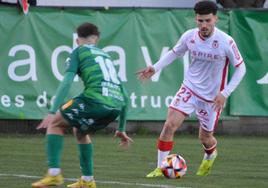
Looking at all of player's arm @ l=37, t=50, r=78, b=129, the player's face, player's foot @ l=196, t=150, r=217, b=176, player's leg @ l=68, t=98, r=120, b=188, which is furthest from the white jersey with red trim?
player's arm @ l=37, t=50, r=78, b=129

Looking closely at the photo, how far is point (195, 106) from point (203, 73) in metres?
0.42

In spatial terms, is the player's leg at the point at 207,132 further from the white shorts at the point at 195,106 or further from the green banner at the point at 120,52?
the green banner at the point at 120,52

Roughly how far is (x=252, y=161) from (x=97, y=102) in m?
4.99

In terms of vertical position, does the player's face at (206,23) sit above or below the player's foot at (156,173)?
above

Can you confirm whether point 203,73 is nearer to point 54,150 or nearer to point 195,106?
point 195,106

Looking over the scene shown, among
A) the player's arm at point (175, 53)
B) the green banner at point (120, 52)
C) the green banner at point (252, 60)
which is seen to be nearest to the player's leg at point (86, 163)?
the player's arm at point (175, 53)

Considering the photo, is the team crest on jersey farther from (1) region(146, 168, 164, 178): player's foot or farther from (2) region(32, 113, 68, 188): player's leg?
(2) region(32, 113, 68, 188): player's leg

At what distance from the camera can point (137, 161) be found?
14539 mm

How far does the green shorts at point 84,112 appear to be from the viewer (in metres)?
10.4

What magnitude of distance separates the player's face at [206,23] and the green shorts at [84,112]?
2.45m

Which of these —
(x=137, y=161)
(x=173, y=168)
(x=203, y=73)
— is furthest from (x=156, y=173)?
(x=137, y=161)

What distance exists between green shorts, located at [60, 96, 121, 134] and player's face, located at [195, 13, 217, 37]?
2.45 meters

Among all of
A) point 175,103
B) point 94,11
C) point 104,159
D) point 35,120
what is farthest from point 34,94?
point 175,103

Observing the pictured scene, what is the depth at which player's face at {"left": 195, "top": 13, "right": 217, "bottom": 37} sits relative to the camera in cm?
1243
